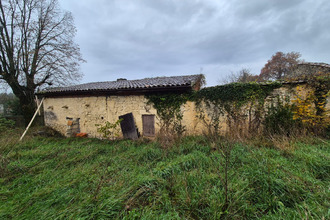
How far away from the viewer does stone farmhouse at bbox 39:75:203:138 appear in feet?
19.0

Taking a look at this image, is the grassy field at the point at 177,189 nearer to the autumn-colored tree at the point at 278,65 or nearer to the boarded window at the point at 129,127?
the boarded window at the point at 129,127

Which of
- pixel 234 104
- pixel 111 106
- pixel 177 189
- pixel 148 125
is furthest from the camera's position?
pixel 111 106

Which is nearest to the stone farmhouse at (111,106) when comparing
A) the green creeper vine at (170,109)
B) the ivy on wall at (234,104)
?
the green creeper vine at (170,109)

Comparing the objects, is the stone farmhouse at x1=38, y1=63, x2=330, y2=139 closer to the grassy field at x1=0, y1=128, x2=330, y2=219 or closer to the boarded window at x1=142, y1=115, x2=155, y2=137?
the boarded window at x1=142, y1=115, x2=155, y2=137

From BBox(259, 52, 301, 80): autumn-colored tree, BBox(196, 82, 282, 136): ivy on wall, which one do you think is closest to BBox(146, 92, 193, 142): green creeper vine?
BBox(196, 82, 282, 136): ivy on wall

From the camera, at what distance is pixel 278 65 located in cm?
1925

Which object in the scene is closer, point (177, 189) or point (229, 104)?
point (177, 189)

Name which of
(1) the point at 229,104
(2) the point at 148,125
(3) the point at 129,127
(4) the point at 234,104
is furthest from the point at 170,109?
(4) the point at 234,104

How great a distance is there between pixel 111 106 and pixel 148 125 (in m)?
2.36

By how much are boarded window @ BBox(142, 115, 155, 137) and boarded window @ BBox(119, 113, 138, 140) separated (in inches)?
19.6

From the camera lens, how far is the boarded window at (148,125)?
6274 mm

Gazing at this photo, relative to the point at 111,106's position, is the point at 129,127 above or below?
below

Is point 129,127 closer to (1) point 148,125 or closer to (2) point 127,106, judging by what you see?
(1) point 148,125

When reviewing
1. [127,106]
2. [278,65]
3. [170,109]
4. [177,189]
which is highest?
[278,65]
